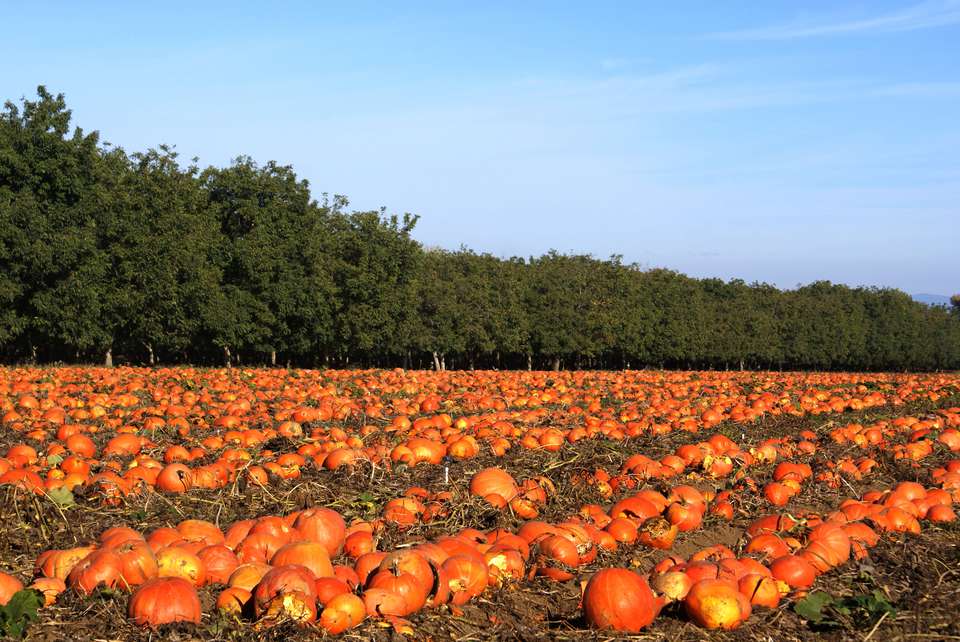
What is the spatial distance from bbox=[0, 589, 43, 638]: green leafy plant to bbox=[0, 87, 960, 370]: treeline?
31805 mm

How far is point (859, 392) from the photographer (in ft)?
76.1

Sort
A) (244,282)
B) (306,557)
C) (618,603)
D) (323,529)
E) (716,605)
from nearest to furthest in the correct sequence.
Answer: (618,603) < (716,605) < (306,557) < (323,529) < (244,282)

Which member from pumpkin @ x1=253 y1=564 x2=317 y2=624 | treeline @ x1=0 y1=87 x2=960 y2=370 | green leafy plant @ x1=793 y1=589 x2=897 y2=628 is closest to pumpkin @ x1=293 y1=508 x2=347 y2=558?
pumpkin @ x1=253 y1=564 x2=317 y2=624

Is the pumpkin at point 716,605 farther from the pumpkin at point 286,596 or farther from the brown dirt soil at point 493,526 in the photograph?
the pumpkin at point 286,596

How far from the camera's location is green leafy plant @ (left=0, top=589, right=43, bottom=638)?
14.1 ft

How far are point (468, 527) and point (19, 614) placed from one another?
3.43 meters

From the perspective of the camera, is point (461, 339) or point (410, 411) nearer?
point (410, 411)

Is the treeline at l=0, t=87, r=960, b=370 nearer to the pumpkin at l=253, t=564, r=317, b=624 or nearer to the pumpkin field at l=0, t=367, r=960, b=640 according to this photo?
the pumpkin field at l=0, t=367, r=960, b=640

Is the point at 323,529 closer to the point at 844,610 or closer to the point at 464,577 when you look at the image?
the point at 464,577

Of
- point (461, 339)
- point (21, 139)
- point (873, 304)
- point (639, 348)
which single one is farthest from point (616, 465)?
point (873, 304)

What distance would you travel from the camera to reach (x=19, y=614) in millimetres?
4410

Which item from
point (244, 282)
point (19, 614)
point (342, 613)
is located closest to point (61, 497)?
point (19, 614)

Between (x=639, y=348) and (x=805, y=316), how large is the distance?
26.0m

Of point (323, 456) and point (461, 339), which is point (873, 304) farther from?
point (323, 456)
